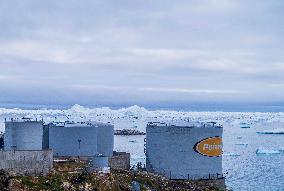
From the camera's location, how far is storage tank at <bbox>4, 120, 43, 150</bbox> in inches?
1238

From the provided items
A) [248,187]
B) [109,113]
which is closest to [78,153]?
[248,187]

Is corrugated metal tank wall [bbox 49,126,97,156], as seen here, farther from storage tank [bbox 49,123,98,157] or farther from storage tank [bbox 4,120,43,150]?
storage tank [bbox 4,120,43,150]

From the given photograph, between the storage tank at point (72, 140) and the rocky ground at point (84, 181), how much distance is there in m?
1.98

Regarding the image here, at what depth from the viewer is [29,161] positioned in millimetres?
28109

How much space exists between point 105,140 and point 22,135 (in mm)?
6852

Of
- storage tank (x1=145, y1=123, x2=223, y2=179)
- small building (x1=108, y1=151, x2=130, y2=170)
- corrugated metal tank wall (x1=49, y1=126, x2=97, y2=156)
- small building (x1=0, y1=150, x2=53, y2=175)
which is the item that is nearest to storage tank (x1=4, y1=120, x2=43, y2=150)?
corrugated metal tank wall (x1=49, y1=126, x2=97, y2=156)

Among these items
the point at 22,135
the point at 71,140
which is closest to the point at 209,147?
the point at 71,140

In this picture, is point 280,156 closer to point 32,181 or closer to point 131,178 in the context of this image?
point 131,178

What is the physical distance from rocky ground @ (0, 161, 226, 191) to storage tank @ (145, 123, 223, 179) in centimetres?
156

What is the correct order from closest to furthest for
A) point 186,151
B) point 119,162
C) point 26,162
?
point 26,162
point 186,151
point 119,162

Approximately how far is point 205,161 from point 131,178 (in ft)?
22.2

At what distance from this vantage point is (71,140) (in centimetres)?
3384

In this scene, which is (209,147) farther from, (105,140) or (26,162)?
(26,162)

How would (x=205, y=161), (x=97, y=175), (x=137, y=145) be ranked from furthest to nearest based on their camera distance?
(x=137, y=145), (x=205, y=161), (x=97, y=175)
